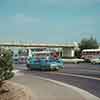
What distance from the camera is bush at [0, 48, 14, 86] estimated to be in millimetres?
15914

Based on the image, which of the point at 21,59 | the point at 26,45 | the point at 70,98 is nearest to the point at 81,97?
the point at 70,98

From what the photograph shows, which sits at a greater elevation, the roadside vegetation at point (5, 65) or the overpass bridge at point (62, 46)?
the overpass bridge at point (62, 46)

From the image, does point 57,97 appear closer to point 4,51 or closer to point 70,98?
point 70,98

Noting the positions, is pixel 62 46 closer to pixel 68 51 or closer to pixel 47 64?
pixel 68 51

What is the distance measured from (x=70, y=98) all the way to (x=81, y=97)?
0.60 meters

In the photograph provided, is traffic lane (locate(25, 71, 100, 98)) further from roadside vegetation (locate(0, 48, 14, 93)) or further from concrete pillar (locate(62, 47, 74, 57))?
concrete pillar (locate(62, 47, 74, 57))

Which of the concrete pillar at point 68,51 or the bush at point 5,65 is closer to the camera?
the bush at point 5,65

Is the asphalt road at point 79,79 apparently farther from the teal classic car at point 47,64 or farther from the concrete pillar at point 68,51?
the concrete pillar at point 68,51

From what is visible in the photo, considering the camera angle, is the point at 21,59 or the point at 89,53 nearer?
the point at 21,59

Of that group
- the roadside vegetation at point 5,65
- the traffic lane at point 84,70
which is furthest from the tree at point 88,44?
the roadside vegetation at point 5,65

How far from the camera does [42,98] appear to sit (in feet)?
46.0

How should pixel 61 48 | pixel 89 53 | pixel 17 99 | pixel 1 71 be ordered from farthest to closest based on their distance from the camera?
pixel 61 48, pixel 89 53, pixel 1 71, pixel 17 99

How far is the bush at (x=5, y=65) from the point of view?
15914mm

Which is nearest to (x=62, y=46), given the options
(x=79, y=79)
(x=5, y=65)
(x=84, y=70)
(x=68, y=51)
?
(x=68, y=51)
